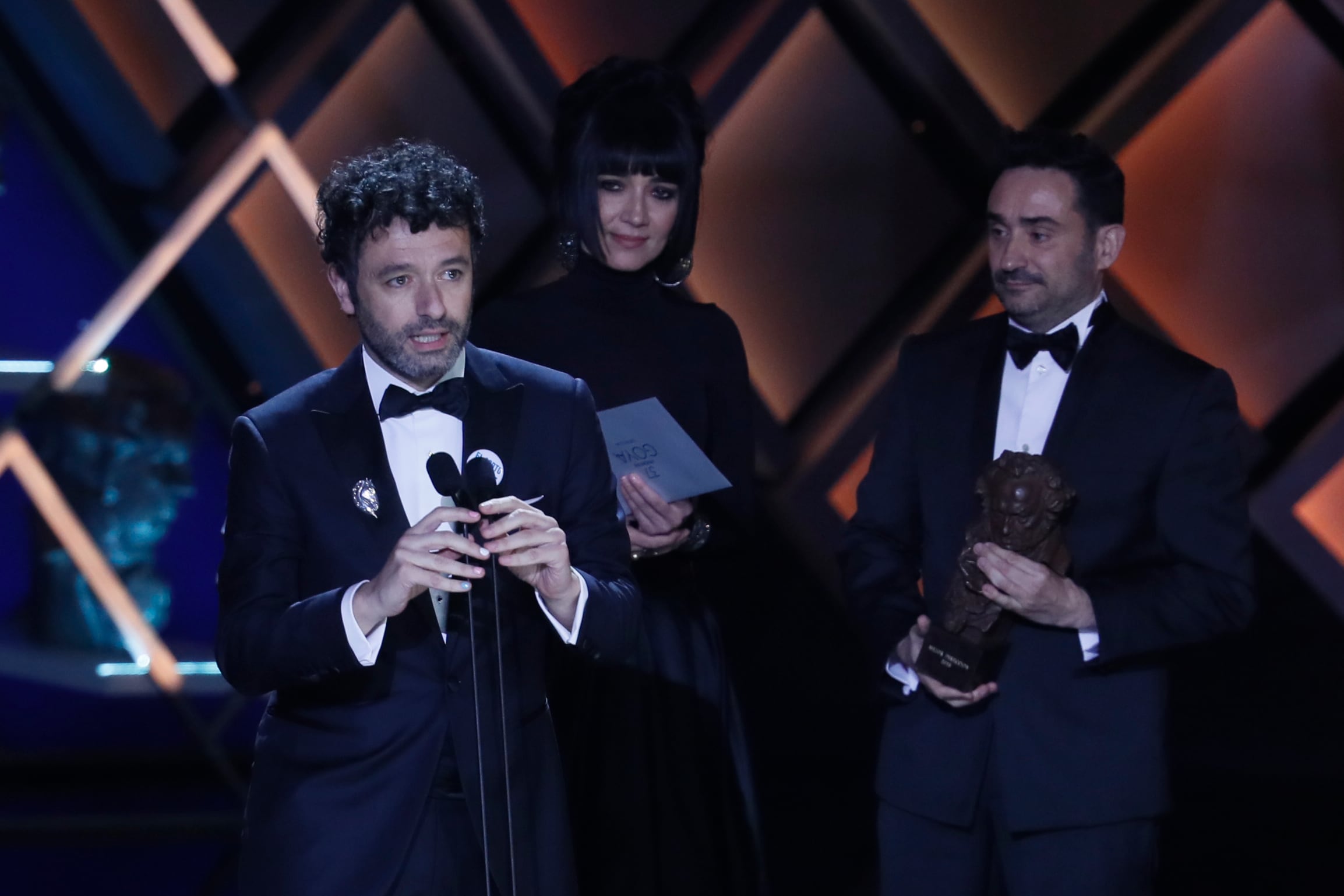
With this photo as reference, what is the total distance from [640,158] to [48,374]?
244cm

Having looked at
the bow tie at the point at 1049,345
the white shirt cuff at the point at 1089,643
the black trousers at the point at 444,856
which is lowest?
the white shirt cuff at the point at 1089,643

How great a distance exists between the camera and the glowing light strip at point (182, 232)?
13.8ft

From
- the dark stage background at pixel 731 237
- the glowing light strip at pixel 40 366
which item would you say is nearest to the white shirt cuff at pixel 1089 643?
the dark stage background at pixel 731 237

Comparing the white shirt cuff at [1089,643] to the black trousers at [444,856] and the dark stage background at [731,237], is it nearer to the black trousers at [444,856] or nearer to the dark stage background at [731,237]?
the black trousers at [444,856]

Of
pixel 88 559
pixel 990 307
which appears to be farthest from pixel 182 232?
pixel 990 307

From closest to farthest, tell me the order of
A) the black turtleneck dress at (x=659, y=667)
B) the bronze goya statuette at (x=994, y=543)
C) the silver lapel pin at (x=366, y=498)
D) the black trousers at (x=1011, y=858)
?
the silver lapel pin at (x=366, y=498), the bronze goya statuette at (x=994, y=543), the black trousers at (x=1011, y=858), the black turtleneck dress at (x=659, y=667)

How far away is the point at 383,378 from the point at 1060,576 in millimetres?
935

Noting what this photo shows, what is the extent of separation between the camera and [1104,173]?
7.26ft

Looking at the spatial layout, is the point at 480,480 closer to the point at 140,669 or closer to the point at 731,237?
the point at 731,237

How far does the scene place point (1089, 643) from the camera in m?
2.03

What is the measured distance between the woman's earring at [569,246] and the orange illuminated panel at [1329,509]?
232 cm

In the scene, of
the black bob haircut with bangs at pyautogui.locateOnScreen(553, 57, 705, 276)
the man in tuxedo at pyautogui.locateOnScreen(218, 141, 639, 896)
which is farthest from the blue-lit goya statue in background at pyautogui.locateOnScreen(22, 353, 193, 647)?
the man in tuxedo at pyautogui.locateOnScreen(218, 141, 639, 896)

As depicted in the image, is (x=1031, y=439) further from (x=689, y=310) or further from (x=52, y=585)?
(x=52, y=585)

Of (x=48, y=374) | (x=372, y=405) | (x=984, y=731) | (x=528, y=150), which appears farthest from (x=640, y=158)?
(x=48, y=374)
